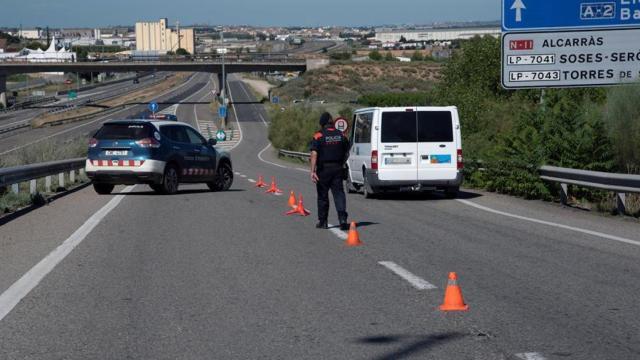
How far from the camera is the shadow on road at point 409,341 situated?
23.5ft

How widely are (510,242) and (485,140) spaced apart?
15.8 meters

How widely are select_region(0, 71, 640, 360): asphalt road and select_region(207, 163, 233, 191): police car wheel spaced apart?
324 inches

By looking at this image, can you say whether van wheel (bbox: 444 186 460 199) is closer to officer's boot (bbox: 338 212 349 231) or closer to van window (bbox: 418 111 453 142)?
van window (bbox: 418 111 453 142)

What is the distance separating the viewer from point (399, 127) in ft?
73.3

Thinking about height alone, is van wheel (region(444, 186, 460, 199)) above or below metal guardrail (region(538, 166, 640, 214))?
below

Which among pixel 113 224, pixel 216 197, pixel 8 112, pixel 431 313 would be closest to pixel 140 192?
pixel 216 197

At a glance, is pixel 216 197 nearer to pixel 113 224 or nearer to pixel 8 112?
pixel 113 224

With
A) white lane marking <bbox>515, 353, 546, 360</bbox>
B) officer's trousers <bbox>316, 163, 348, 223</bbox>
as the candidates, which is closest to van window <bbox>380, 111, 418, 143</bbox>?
officer's trousers <bbox>316, 163, 348, 223</bbox>

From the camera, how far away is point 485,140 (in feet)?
96.6

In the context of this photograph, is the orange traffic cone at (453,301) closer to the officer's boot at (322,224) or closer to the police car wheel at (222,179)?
the officer's boot at (322,224)

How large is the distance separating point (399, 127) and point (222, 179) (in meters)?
6.41

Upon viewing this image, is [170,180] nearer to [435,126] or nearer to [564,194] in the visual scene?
[435,126]

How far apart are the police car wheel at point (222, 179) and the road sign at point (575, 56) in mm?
8003

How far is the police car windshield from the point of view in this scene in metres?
23.6
